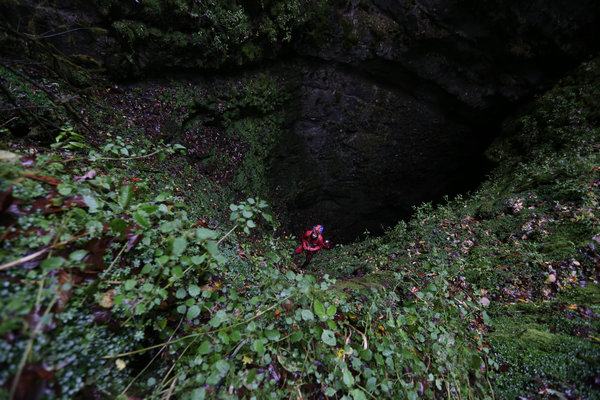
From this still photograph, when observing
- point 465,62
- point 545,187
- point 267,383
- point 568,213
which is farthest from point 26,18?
point 465,62

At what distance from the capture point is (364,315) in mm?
1792

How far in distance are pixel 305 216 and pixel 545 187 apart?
560 cm

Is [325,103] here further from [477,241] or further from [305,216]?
[477,241]

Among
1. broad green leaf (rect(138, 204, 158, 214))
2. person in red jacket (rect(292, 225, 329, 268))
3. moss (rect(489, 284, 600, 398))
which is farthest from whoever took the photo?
person in red jacket (rect(292, 225, 329, 268))

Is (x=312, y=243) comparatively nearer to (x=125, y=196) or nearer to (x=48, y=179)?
(x=125, y=196)

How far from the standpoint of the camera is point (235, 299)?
141cm

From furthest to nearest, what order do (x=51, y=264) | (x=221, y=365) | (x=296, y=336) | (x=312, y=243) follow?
(x=312, y=243), (x=296, y=336), (x=221, y=365), (x=51, y=264)

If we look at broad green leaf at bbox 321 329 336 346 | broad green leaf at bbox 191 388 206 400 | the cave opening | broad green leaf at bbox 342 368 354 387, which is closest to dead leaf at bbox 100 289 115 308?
broad green leaf at bbox 191 388 206 400

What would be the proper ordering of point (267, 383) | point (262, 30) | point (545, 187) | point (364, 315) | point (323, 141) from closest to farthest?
point (267, 383) < point (364, 315) < point (545, 187) < point (262, 30) < point (323, 141)

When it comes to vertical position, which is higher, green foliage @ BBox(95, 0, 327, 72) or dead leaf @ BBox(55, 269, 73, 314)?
green foliage @ BBox(95, 0, 327, 72)

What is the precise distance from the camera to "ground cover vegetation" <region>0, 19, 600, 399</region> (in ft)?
3.33

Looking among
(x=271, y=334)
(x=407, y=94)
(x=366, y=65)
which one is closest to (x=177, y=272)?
(x=271, y=334)

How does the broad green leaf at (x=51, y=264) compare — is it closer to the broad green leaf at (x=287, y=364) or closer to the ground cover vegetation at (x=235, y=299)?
the ground cover vegetation at (x=235, y=299)

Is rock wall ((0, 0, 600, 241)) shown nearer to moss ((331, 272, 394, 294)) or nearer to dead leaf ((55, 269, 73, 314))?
moss ((331, 272, 394, 294))
